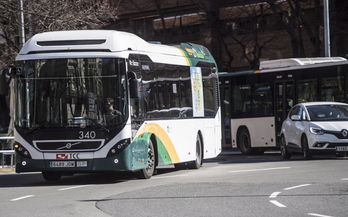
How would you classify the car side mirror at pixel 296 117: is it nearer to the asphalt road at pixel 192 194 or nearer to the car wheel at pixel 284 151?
the car wheel at pixel 284 151

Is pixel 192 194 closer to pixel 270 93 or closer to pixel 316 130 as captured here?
pixel 316 130

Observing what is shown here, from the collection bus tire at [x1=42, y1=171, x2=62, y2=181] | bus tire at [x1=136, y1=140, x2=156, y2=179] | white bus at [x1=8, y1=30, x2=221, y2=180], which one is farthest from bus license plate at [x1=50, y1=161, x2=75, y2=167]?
bus tire at [x1=136, y1=140, x2=156, y2=179]

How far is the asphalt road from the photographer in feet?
39.8

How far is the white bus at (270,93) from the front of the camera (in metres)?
27.8

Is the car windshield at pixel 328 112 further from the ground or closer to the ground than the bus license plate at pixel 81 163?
further from the ground

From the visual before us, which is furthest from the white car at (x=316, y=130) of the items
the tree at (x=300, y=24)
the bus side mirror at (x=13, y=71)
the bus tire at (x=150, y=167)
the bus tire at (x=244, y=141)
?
the tree at (x=300, y=24)

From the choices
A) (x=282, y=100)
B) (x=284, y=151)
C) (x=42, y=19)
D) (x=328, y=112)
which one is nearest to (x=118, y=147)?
(x=328, y=112)

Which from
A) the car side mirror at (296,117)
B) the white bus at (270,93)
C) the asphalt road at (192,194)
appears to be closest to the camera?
the asphalt road at (192,194)

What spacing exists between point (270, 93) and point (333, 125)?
6.41m

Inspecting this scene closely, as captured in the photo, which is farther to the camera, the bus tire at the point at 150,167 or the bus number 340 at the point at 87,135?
the bus tire at the point at 150,167

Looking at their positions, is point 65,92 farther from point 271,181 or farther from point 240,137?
point 240,137

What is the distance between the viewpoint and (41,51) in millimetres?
17953

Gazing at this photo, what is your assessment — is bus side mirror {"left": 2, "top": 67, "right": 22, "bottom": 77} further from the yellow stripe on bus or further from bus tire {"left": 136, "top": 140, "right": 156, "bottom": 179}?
bus tire {"left": 136, "top": 140, "right": 156, "bottom": 179}

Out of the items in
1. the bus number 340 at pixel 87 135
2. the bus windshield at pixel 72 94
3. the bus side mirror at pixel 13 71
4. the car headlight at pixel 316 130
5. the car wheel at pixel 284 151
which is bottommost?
the car wheel at pixel 284 151
